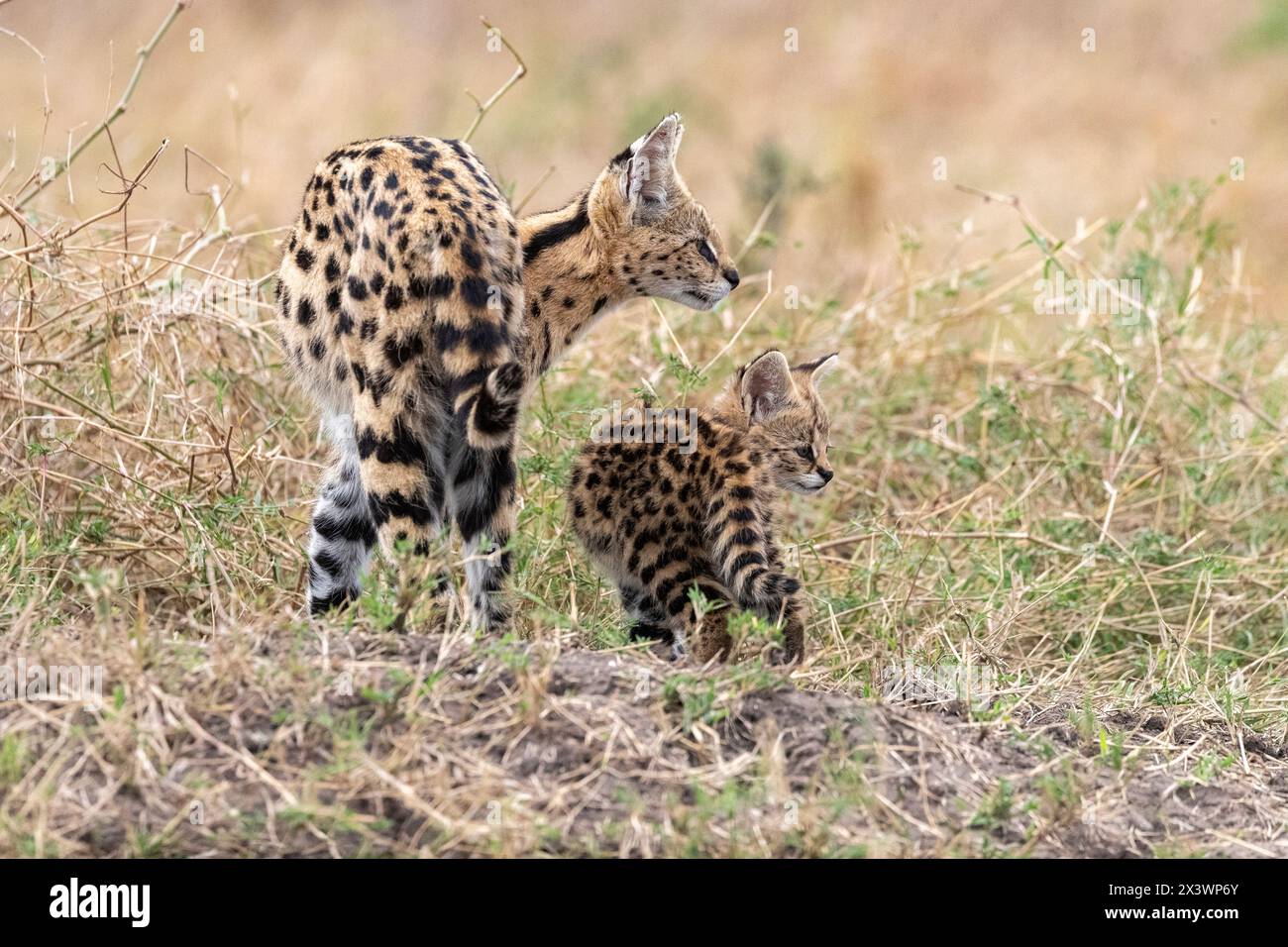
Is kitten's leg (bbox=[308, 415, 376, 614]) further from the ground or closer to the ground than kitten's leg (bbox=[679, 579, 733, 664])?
further from the ground

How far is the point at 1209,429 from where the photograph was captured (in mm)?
7000

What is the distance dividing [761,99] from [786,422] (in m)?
9.42

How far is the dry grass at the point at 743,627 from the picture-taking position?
146 inches

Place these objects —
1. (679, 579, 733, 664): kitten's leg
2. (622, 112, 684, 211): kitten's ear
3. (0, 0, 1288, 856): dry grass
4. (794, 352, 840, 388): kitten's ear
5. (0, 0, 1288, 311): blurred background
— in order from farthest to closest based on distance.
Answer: (0, 0, 1288, 311): blurred background < (794, 352, 840, 388): kitten's ear < (622, 112, 684, 211): kitten's ear < (679, 579, 733, 664): kitten's leg < (0, 0, 1288, 856): dry grass

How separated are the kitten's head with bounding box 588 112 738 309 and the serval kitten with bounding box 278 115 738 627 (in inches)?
3.8
